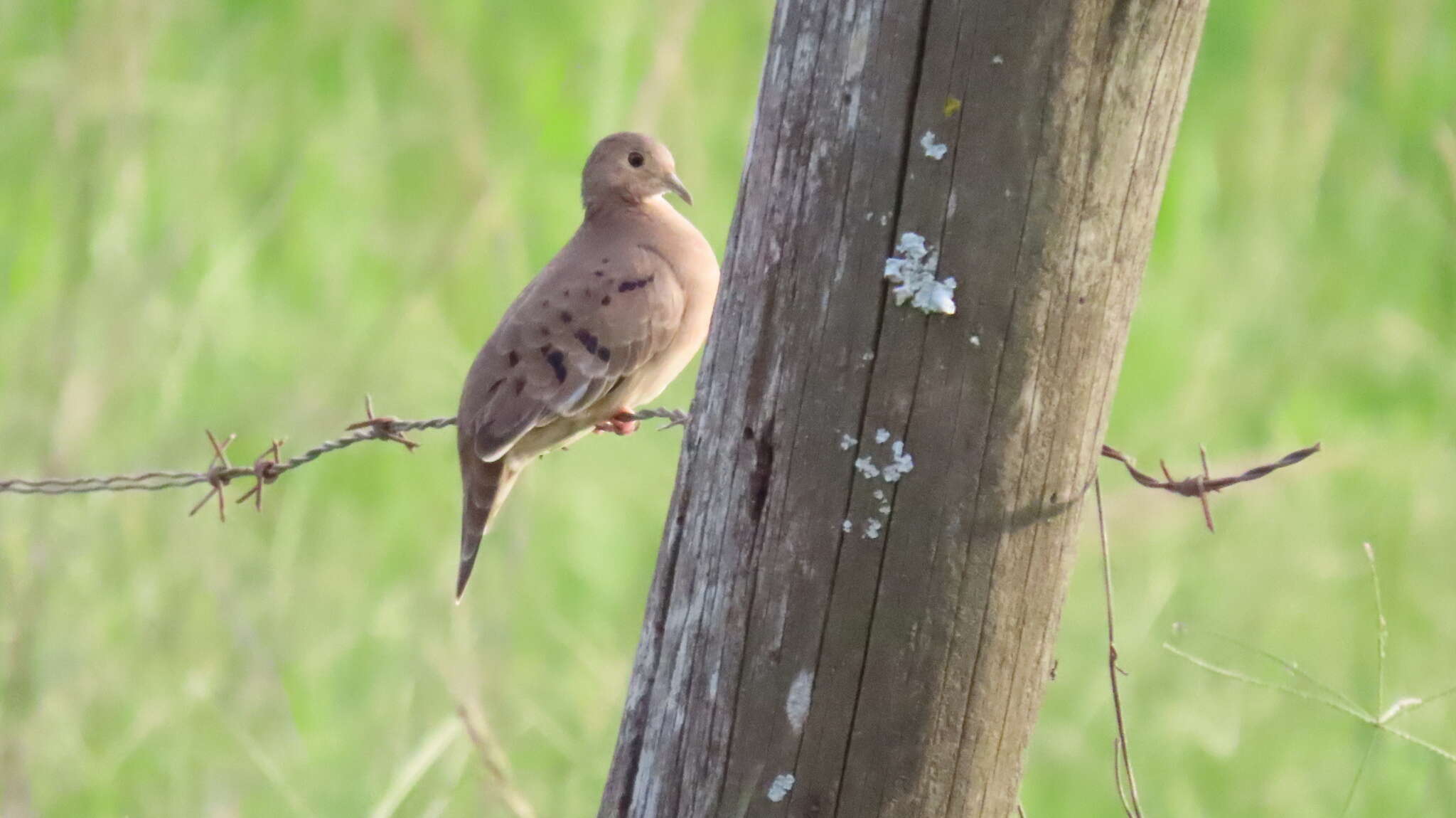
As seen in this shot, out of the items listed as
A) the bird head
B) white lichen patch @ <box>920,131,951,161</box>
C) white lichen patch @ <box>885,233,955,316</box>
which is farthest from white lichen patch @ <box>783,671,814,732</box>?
the bird head

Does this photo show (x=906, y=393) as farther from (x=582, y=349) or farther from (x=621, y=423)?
(x=621, y=423)

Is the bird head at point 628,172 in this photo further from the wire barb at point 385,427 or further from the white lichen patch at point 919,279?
the white lichen patch at point 919,279

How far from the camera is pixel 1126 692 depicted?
17.3 ft

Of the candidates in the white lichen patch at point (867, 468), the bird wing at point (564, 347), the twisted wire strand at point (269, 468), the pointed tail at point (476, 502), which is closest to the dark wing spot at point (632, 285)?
the bird wing at point (564, 347)

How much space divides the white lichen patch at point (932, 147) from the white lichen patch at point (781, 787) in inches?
34.6

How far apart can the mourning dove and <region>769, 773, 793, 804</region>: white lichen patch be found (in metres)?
1.44

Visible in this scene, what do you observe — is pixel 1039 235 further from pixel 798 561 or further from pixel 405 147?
pixel 405 147

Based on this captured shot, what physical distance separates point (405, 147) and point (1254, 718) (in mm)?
4157

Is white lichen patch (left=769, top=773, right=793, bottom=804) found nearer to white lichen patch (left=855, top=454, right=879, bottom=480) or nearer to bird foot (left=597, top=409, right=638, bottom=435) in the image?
white lichen patch (left=855, top=454, right=879, bottom=480)

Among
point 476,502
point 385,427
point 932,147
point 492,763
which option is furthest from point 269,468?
point 932,147

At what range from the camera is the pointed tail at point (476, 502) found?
3605mm

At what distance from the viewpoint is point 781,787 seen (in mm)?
2191

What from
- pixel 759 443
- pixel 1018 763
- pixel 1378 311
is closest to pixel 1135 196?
pixel 759 443

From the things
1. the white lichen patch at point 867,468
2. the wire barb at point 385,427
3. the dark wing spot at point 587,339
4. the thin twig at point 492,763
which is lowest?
the thin twig at point 492,763
